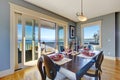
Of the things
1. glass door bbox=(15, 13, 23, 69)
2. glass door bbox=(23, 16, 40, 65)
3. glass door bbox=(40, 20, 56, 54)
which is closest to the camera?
glass door bbox=(15, 13, 23, 69)

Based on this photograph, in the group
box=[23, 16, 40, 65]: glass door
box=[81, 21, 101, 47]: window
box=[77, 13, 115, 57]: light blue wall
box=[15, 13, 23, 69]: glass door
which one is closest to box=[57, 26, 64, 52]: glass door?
box=[81, 21, 101, 47]: window

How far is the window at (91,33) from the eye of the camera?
5634 mm

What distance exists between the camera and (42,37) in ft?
14.6

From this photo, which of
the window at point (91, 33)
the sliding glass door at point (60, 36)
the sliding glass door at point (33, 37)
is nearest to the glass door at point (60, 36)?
the sliding glass door at point (60, 36)

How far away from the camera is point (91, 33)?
239 inches

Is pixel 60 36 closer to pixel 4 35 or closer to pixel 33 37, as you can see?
pixel 33 37

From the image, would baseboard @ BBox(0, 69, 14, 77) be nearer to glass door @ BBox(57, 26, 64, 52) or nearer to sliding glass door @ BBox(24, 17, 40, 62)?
sliding glass door @ BBox(24, 17, 40, 62)

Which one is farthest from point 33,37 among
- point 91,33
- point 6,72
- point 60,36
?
point 91,33

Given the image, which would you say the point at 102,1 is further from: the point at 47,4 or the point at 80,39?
the point at 80,39

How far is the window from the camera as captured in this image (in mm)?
5634

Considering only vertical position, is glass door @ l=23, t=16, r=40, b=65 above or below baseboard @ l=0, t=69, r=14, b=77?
above

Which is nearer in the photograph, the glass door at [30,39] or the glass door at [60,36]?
the glass door at [30,39]

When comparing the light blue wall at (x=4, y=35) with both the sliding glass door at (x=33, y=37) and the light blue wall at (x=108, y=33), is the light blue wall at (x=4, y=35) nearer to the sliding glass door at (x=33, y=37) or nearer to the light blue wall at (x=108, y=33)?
the sliding glass door at (x=33, y=37)

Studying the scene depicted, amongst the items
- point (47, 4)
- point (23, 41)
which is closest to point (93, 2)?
point (47, 4)
